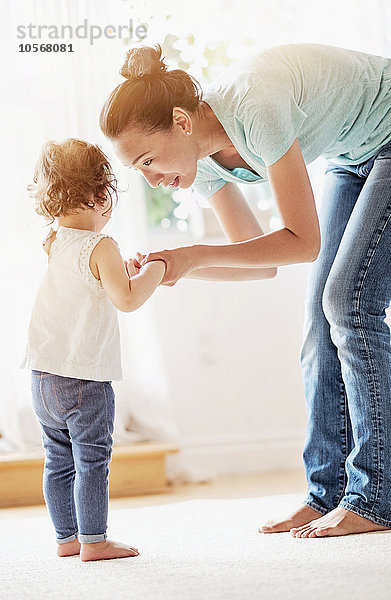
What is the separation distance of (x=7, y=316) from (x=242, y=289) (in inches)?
32.2

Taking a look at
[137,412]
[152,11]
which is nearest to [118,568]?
[137,412]

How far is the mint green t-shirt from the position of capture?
1339 millimetres

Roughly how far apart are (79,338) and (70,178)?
0.97 ft

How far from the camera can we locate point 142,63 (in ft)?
4.61

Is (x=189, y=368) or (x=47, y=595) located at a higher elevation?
(x=189, y=368)

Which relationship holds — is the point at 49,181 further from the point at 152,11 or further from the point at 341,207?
the point at 152,11

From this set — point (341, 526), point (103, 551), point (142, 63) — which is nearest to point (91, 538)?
point (103, 551)

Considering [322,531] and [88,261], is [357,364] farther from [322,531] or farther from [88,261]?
[88,261]

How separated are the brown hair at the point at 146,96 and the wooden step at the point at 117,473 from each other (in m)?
1.15

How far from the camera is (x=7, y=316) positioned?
2.30 meters

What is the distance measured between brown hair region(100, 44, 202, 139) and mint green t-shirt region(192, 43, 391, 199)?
61mm

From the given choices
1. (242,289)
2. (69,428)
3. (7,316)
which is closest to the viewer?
(69,428)

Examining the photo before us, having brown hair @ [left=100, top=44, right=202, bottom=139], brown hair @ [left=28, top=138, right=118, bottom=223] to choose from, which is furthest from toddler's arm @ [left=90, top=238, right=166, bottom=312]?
brown hair @ [left=100, top=44, right=202, bottom=139]

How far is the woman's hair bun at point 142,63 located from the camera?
140cm
